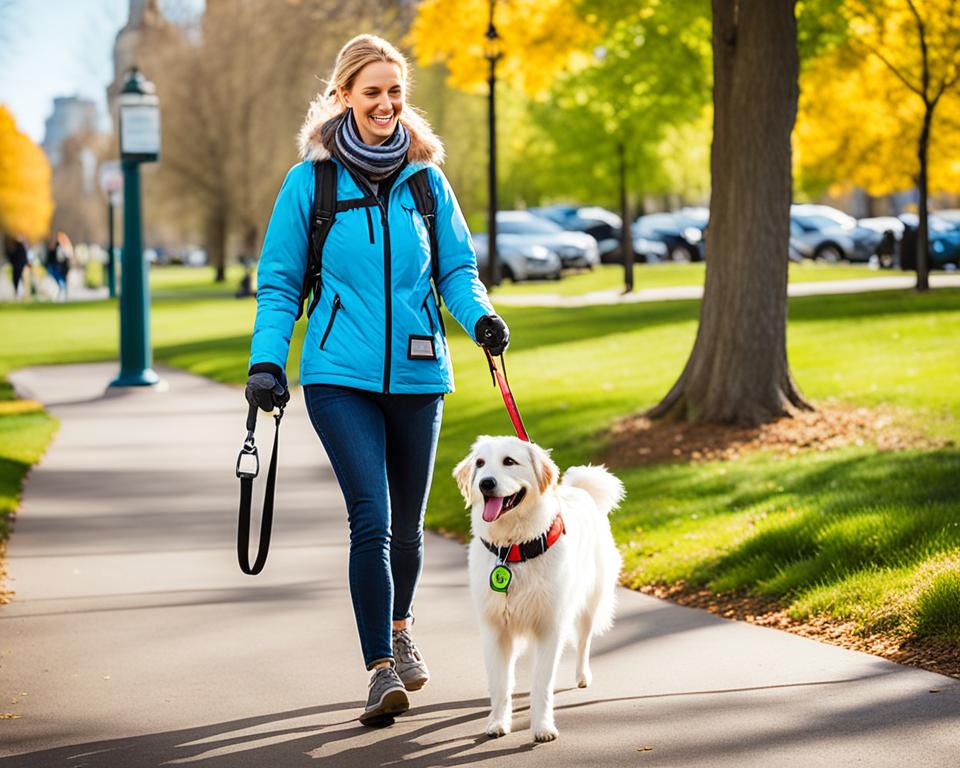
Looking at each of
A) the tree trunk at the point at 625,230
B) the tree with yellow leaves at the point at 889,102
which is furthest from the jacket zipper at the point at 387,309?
the tree trunk at the point at 625,230

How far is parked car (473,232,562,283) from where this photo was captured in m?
40.2

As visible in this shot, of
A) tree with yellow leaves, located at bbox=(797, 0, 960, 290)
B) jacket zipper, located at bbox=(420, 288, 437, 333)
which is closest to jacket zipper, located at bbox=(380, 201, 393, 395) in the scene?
jacket zipper, located at bbox=(420, 288, 437, 333)

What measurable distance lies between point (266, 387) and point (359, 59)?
1190 mm

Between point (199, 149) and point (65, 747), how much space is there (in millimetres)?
51330

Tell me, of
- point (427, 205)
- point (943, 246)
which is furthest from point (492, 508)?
point (943, 246)

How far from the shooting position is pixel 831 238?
4450 cm

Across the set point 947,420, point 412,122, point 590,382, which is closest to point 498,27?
point 590,382

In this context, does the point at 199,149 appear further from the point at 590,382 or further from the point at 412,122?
the point at 412,122

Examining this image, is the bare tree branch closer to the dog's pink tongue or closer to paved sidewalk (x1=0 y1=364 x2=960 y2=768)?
paved sidewalk (x1=0 y1=364 x2=960 y2=768)

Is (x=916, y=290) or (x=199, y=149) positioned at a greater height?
(x=199, y=149)

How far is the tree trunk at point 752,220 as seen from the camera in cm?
1213

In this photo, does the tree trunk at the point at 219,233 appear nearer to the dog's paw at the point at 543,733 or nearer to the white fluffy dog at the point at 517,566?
the white fluffy dog at the point at 517,566

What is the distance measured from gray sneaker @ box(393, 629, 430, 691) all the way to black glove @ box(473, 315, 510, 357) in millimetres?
1122

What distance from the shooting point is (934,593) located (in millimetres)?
6531
